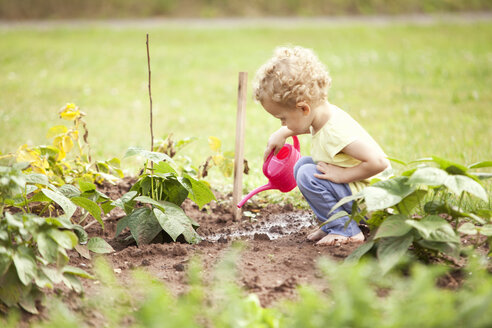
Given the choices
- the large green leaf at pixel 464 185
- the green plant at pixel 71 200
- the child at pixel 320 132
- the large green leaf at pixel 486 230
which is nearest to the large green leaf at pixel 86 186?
the green plant at pixel 71 200

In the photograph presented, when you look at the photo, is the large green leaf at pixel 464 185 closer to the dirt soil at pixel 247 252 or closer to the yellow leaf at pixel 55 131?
the dirt soil at pixel 247 252

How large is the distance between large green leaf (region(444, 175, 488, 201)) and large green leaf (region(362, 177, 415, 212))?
0.53 feet

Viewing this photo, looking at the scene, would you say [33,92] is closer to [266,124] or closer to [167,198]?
[266,124]

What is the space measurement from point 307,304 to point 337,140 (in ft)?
4.58

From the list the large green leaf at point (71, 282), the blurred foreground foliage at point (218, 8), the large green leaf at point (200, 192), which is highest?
the blurred foreground foliage at point (218, 8)

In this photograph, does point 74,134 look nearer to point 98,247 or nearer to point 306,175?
point 98,247

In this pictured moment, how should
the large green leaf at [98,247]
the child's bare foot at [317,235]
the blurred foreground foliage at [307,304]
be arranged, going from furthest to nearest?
the child's bare foot at [317,235]
the large green leaf at [98,247]
the blurred foreground foliage at [307,304]

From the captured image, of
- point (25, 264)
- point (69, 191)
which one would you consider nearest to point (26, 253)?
point (25, 264)

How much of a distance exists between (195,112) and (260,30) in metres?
Result: 6.97

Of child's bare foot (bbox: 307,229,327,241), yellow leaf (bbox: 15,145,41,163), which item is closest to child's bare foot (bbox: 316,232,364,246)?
child's bare foot (bbox: 307,229,327,241)

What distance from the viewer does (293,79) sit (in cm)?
274

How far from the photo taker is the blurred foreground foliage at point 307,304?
1399mm

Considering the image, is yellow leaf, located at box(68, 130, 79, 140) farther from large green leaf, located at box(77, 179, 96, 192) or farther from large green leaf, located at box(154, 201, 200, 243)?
large green leaf, located at box(154, 201, 200, 243)

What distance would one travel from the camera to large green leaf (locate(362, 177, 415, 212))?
210 cm
